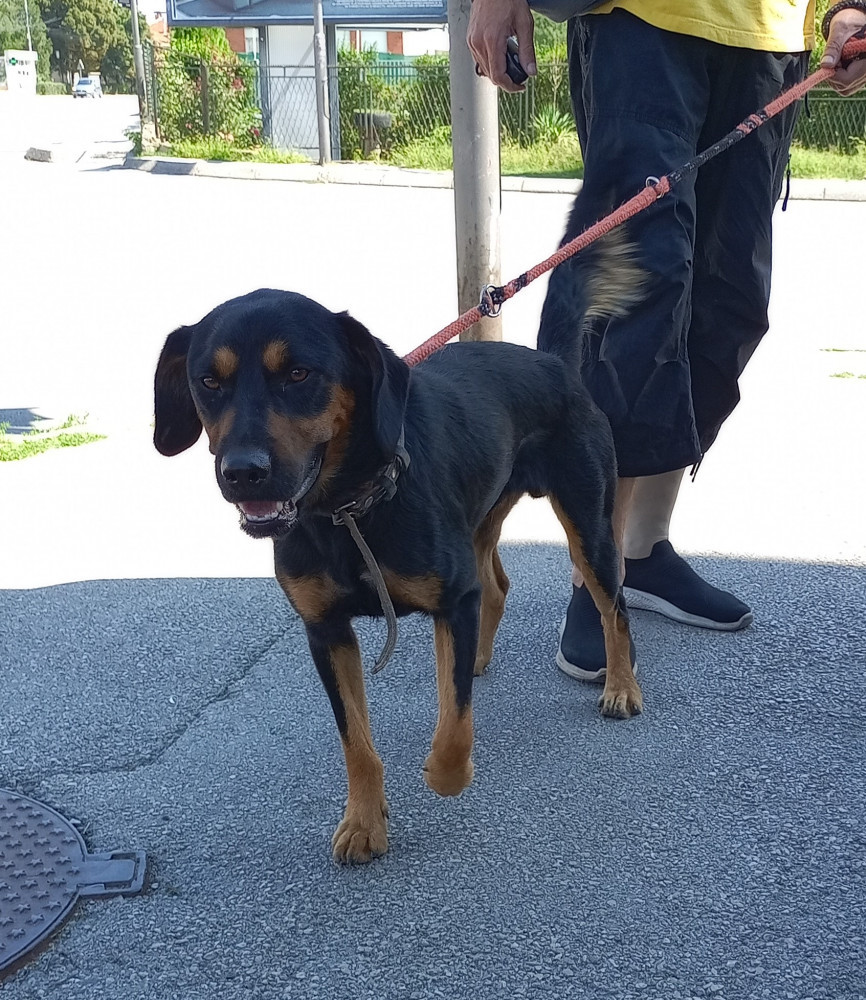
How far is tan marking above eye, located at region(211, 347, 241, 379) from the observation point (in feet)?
8.66

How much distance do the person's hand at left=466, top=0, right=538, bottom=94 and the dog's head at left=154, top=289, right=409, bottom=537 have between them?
1.14 metres

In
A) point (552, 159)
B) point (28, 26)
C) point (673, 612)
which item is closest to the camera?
point (673, 612)

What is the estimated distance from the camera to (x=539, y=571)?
445 centimetres

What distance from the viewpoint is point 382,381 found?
2.67 metres

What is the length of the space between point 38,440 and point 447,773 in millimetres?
4099

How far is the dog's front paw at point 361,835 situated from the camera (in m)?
2.73

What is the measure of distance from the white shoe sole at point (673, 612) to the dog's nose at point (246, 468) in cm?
181

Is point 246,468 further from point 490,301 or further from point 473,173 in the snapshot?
point 473,173

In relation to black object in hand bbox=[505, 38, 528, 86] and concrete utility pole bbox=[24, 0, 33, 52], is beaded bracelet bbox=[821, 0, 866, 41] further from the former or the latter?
concrete utility pole bbox=[24, 0, 33, 52]

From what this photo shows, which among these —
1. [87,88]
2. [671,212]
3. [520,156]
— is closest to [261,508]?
[671,212]

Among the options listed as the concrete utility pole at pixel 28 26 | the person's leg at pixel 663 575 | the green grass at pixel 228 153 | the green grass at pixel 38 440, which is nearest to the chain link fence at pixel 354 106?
the green grass at pixel 228 153

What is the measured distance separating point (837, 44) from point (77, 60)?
100 m

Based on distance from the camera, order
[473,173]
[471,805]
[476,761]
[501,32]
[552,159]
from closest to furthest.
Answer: [471,805]
[476,761]
[501,32]
[473,173]
[552,159]

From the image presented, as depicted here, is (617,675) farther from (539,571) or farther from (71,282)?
(71,282)
